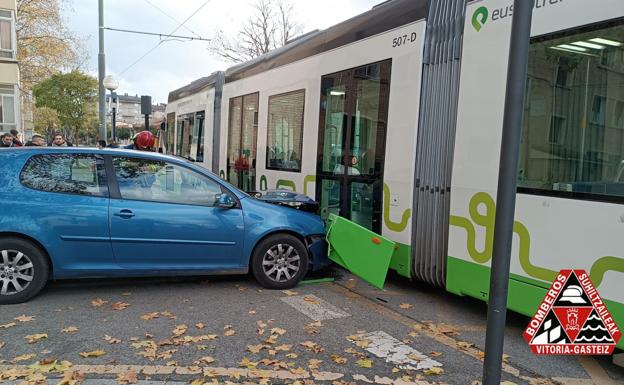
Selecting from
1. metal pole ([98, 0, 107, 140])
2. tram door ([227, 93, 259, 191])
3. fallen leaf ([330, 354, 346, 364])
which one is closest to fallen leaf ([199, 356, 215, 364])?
fallen leaf ([330, 354, 346, 364])

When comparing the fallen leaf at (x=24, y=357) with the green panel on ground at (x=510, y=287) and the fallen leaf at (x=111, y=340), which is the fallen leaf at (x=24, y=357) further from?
the green panel on ground at (x=510, y=287)

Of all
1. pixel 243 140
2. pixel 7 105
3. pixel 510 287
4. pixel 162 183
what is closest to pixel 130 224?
pixel 162 183

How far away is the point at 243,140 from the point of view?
9430 mm

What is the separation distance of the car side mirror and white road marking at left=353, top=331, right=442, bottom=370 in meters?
2.10

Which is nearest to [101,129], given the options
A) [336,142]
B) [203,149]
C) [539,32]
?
[203,149]

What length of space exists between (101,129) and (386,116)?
1389 cm

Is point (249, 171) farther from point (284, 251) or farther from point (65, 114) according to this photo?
point (65, 114)

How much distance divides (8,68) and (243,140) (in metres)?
22.6

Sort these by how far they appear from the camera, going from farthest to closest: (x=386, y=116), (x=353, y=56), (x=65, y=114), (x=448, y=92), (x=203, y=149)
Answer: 1. (x=65, y=114)
2. (x=203, y=149)
3. (x=353, y=56)
4. (x=386, y=116)
5. (x=448, y=92)

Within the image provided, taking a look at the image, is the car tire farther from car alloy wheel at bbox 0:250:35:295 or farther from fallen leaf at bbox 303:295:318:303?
fallen leaf at bbox 303:295:318:303

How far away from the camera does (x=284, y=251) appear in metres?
5.77

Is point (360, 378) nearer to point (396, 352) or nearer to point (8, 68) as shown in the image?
point (396, 352)

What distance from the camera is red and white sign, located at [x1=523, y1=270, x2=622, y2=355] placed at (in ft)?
7.48

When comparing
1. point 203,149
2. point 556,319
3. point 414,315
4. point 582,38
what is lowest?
point 414,315
